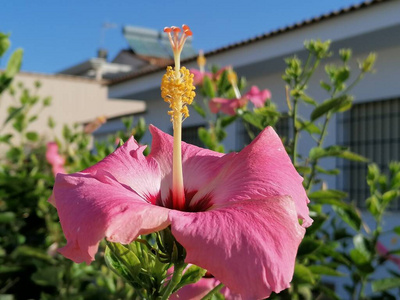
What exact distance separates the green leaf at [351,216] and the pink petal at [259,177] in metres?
0.64

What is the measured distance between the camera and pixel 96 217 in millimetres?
493

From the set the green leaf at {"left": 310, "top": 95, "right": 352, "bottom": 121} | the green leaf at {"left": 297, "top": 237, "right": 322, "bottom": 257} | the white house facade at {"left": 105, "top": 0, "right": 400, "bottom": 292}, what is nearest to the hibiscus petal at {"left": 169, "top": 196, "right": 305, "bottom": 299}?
the green leaf at {"left": 297, "top": 237, "right": 322, "bottom": 257}

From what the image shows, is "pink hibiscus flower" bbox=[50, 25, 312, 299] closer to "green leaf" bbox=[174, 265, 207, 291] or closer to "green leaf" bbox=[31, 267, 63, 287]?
"green leaf" bbox=[174, 265, 207, 291]

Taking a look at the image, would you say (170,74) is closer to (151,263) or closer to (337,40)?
(151,263)

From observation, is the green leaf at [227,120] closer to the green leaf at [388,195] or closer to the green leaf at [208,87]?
the green leaf at [208,87]

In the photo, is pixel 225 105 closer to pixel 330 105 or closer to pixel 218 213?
pixel 330 105

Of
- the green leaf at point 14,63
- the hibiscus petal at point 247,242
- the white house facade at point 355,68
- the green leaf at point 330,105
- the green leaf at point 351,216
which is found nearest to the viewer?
the hibiscus petal at point 247,242

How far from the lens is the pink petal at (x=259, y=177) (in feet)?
1.85

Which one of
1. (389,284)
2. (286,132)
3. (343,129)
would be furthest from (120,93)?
(389,284)

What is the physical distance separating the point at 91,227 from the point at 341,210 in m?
0.89

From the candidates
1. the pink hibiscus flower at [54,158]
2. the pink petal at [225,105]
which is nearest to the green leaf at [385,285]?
the pink petal at [225,105]

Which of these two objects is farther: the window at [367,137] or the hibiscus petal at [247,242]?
the window at [367,137]

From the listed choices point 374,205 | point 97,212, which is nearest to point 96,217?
point 97,212

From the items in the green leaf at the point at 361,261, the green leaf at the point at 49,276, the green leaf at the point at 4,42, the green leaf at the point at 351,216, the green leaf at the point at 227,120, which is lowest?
the green leaf at the point at 49,276
